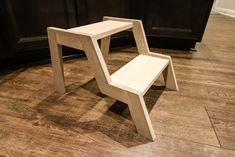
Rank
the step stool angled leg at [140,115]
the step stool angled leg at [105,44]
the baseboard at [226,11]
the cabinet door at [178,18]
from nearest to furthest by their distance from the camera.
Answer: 1. the step stool angled leg at [140,115]
2. the step stool angled leg at [105,44]
3. the cabinet door at [178,18]
4. the baseboard at [226,11]

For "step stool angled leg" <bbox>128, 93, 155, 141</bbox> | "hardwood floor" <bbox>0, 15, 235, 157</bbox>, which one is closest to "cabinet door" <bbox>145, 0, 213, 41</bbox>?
"hardwood floor" <bbox>0, 15, 235, 157</bbox>

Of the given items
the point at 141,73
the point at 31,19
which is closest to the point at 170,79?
the point at 141,73

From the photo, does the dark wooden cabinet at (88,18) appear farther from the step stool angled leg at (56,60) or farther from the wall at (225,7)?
the wall at (225,7)

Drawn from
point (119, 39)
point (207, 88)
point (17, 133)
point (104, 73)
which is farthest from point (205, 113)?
point (119, 39)

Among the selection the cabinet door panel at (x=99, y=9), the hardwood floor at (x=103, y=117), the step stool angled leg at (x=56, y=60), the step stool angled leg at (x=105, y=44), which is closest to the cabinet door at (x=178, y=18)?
the cabinet door panel at (x=99, y=9)

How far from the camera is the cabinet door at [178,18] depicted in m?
1.63

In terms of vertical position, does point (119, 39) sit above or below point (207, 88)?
above

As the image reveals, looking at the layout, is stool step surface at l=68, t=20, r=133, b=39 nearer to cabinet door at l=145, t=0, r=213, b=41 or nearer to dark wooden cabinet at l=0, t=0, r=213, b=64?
dark wooden cabinet at l=0, t=0, r=213, b=64

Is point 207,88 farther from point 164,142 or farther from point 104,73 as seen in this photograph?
point 104,73

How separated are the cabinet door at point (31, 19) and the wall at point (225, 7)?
14.5ft

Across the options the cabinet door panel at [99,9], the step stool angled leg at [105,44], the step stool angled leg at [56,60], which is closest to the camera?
the step stool angled leg at [56,60]

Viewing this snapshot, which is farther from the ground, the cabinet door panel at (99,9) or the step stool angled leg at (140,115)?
the cabinet door panel at (99,9)

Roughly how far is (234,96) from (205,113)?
0.34 m

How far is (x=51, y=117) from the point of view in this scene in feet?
2.97
